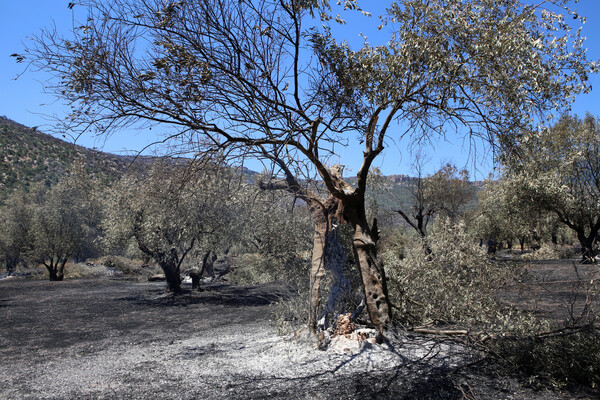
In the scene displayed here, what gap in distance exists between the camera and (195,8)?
5.87 meters

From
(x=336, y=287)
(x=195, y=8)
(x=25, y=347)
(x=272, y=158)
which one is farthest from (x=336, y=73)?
(x=25, y=347)

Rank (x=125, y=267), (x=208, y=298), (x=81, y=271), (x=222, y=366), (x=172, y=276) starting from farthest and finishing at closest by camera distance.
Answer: (x=125, y=267) < (x=81, y=271) < (x=172, y=276) < (x=208, y=298) < (x=222, y=366)

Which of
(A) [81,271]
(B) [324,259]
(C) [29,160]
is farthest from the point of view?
(C) [29,160]

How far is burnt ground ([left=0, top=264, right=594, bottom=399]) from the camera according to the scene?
5.47 m

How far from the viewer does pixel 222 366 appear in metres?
6.69

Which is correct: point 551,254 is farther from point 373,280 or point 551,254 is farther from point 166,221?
point 373,280

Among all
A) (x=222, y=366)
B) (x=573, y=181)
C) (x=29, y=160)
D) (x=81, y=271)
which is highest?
(x=29, y=160)

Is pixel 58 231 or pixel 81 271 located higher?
pixel 58 231

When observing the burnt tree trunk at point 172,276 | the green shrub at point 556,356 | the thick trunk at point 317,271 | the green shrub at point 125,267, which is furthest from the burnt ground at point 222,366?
the green shrub at point 125,267

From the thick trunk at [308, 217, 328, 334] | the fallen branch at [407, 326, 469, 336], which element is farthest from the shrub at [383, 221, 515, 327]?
the thick trunk at [308, 217, 328, 334]

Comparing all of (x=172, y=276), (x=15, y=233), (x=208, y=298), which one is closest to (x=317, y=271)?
(x=208, y=298)

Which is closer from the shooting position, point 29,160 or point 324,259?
point 324,259

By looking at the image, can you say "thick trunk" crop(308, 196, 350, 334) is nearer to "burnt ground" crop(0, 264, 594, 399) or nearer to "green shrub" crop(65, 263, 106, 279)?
"burnt ground" crop(0, 264, 594, 399)

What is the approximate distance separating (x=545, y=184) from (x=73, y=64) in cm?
2200
